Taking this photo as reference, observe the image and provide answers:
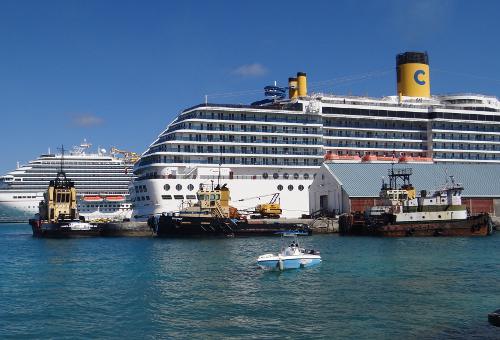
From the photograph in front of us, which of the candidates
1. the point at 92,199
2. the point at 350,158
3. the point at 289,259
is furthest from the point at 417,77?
the point at 92,199

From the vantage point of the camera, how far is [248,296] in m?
28.2

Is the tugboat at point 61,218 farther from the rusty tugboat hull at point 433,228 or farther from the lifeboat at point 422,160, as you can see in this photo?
the lifeboat at point 422,160

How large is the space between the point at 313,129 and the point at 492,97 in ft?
117

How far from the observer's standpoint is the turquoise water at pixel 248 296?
22.0 meters

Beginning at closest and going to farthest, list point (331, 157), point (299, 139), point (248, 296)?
point (248, 296) < point (299, 139) < point (331, 157)

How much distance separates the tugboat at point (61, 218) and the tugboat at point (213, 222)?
29.9ft

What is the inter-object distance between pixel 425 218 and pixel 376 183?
572 inches

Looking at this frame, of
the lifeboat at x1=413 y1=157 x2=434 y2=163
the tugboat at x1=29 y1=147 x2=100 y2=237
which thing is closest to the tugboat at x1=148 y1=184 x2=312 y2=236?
the tugboat at x1=29 y1=147 x2=100 y2=237

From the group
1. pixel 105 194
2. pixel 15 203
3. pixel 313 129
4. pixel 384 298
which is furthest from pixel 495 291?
pixel 15 203

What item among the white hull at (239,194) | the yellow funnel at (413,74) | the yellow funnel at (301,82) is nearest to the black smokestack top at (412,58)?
the yellow funnel at (413,74)

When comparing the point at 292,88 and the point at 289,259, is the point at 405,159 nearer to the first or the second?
the point at 292,88

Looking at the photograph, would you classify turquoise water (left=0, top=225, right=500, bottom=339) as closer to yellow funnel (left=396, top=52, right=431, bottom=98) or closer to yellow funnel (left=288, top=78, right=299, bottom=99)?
yellow funnel (left=288, top=78, right=299, bottom=99)

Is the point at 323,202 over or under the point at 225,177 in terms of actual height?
under

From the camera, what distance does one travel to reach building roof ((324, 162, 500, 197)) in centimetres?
7756
